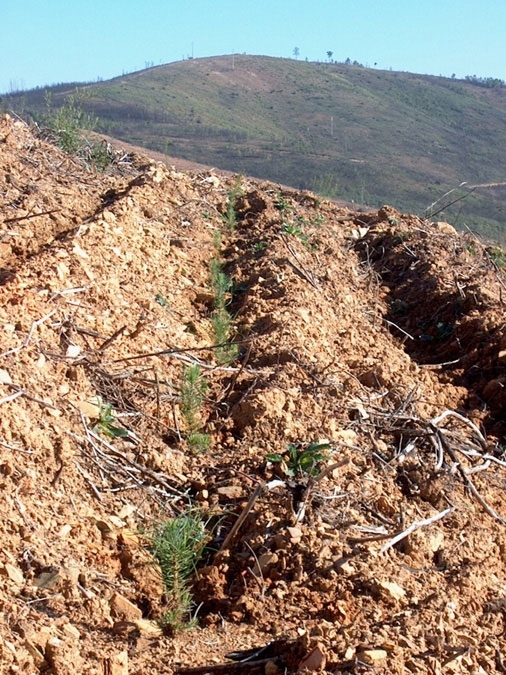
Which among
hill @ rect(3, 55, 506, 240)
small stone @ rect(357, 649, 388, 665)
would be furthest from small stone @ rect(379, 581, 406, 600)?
hill @ rect(3, 55, 506, 240)

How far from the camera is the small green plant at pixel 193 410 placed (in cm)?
341

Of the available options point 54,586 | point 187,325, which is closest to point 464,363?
point 187,325

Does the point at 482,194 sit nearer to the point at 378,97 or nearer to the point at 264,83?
the point at 378,97

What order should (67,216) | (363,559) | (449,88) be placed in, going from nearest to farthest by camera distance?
(363,559), (67,216), (449,88)

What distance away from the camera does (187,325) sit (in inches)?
184

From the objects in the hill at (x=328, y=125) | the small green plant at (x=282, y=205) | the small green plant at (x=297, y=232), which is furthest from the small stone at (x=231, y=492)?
the hill at (x=328, y=125)

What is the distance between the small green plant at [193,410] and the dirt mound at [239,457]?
32 millimetres

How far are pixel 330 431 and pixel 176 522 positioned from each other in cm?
118

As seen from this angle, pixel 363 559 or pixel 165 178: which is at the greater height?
pixel 165 178

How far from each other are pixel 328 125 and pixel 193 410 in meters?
51.4

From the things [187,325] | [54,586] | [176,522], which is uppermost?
[187,325]

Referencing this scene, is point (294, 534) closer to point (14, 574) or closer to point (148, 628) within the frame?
point (148, 628)

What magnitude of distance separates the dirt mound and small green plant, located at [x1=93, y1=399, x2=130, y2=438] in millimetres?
11

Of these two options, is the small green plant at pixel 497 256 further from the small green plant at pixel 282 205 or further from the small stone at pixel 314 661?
the small stone at pixel 314 661
